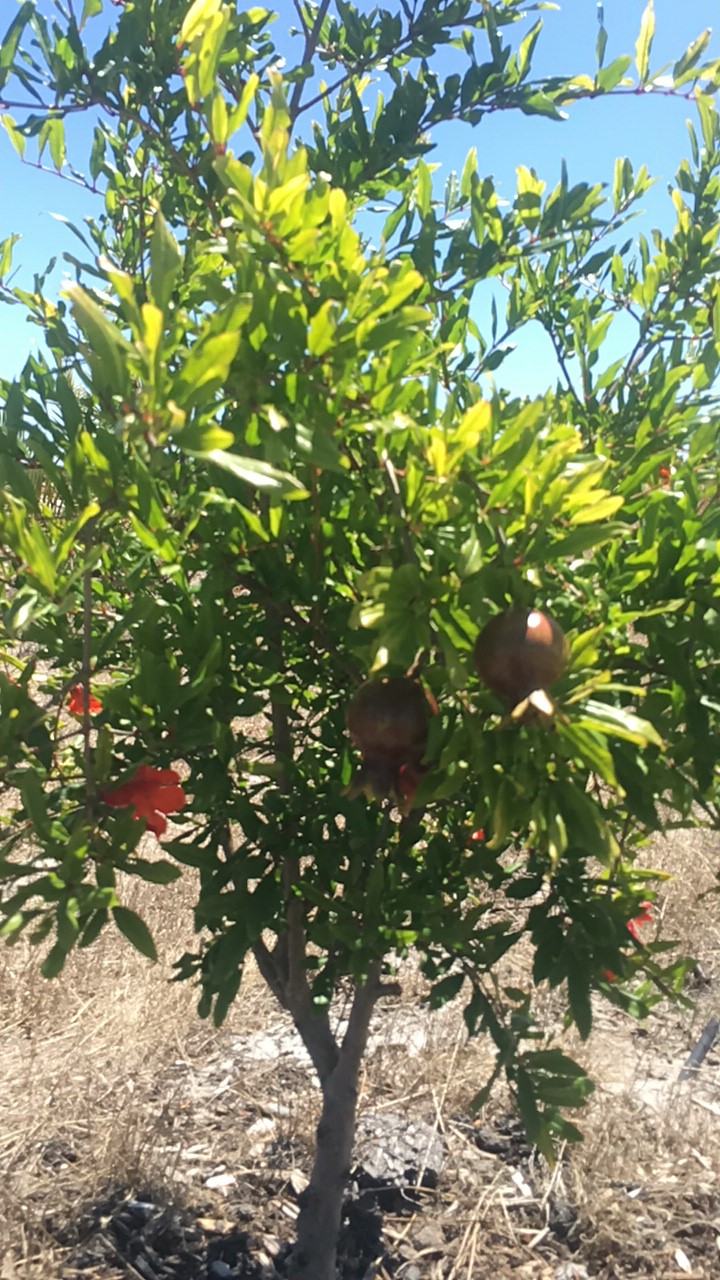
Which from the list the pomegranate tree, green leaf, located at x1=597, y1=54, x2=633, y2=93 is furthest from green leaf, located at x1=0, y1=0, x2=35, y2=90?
green leaf, located at x1=597, y1=54, x2=633, y2=93

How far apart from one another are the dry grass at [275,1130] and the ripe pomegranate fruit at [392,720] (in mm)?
1328

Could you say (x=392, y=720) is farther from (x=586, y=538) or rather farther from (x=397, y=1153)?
(x=397, y=1153)

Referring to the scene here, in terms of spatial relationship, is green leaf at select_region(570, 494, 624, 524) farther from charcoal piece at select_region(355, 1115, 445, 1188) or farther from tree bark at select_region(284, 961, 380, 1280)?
charcoal piece at select_region(355, 1115, 445, 1188)

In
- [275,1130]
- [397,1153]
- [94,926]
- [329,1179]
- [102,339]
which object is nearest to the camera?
[102,339]

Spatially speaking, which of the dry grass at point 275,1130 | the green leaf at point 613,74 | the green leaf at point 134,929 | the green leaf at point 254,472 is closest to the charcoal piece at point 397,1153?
the dry grass at point 275,1130

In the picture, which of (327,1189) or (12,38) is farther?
(327,1189)

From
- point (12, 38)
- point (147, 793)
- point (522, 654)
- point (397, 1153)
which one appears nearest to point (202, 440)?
point (522, 654)

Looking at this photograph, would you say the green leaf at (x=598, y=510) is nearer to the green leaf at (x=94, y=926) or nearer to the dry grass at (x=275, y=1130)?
the green leaf at (x=94, y=926)

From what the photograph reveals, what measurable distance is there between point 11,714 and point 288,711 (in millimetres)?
345

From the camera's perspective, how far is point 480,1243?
171 centimetres

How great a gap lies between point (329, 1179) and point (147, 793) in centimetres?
95

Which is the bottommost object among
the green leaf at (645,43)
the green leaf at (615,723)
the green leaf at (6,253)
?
the green leaf at (615,723)

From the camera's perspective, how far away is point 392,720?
712 millimetres

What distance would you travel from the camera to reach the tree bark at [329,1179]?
145cm
